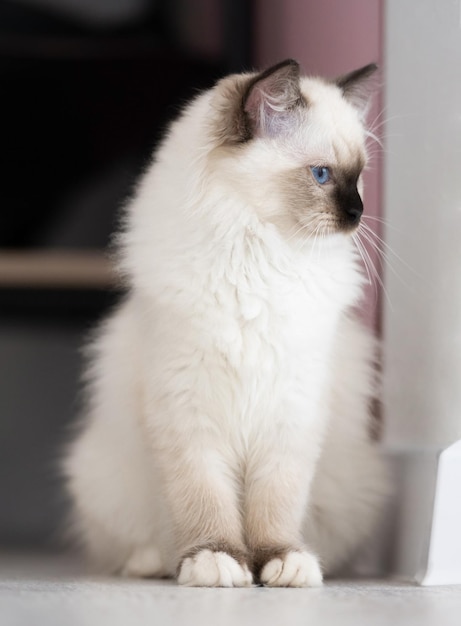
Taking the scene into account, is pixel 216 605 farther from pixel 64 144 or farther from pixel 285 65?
pixel 64 144

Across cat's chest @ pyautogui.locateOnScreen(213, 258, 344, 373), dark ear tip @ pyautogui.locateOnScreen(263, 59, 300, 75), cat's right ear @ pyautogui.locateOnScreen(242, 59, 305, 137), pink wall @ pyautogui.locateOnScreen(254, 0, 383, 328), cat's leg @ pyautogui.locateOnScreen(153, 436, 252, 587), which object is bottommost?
cat's leg @ pyautogui.locateOnScreen(153, 436, 252, 587)

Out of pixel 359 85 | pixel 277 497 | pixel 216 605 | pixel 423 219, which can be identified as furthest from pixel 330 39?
pixel 216 605

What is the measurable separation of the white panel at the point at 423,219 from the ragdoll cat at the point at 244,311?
0.18 metres

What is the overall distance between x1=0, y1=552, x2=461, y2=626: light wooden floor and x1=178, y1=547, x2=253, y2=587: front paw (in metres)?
0.03

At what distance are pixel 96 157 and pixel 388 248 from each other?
57.3 inches

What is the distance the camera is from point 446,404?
5.83 ft

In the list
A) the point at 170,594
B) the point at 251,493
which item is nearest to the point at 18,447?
the point at 251,493

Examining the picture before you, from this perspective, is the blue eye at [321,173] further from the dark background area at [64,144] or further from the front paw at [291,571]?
the dark background area at [64,144]

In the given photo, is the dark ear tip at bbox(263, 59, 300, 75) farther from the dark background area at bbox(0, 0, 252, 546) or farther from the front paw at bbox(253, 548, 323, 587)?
the dark background area at bbox(0, 0, 252, 546)

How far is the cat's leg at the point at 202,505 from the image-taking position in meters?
1.56

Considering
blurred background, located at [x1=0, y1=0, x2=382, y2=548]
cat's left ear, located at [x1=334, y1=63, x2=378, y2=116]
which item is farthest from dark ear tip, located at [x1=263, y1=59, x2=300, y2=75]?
blurred background, located at [x1=0, y1=0, x2=382, y2=548]

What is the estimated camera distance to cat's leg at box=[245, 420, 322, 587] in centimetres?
161

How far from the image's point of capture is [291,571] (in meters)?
1.51

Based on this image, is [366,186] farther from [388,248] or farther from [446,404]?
[446,404]
